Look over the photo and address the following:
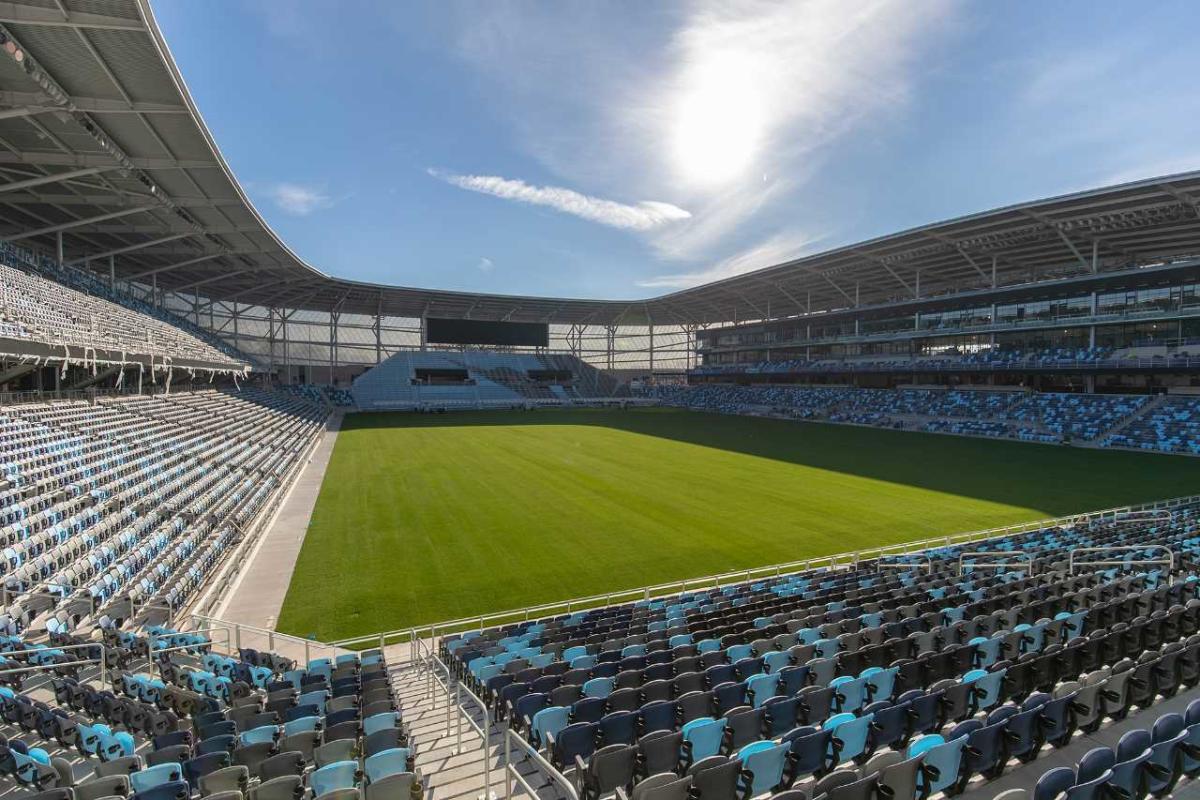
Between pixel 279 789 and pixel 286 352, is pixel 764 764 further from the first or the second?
pixel 286 352

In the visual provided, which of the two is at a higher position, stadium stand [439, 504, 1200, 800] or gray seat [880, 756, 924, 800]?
gray seat [880, 756, 924, 800]

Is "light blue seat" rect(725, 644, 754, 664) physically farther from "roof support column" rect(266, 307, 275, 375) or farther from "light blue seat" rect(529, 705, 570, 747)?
"roof support column" rect(266, 307, 275, 375)

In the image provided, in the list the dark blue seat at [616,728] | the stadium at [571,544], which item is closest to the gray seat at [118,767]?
the stadium at [571,544]

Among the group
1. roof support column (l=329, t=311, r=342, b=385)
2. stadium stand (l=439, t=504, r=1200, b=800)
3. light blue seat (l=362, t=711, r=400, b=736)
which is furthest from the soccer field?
roof support column (l=329, t=311, r=342, b=385)

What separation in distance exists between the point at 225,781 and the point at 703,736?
395cm

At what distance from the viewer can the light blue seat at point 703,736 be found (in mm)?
5324

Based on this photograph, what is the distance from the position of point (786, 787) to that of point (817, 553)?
1253 centimetres

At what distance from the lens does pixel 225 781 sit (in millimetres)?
4715

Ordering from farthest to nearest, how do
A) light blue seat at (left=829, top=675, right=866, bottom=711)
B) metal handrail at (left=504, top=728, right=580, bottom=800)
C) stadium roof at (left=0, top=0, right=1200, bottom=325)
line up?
stadium roof at (left=0, top=0, right=1200, bottom=325) → light blue seat at (left=829, top=675, right=866, bottom=711) → metal handrail at (left=504, top=728, right=580, bottom=800)

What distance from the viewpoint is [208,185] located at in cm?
3212

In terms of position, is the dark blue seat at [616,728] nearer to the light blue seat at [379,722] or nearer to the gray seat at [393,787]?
the gray seat at [393,787]

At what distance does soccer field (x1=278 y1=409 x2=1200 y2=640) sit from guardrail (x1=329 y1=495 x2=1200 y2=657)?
68 cm

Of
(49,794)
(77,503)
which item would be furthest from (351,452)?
(49,794)

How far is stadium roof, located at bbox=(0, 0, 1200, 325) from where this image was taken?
2053cm
